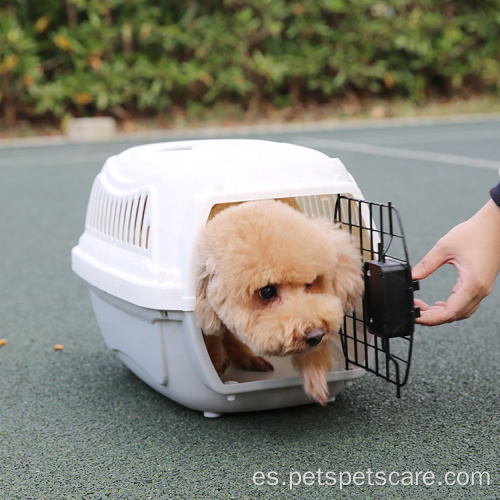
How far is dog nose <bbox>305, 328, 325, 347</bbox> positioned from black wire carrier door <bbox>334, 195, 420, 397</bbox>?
0.48ft

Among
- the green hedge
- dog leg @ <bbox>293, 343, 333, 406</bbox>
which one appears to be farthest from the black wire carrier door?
the green hedge

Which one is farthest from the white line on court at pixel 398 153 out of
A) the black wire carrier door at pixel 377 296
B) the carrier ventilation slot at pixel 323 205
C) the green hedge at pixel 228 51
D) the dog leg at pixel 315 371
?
the dog leg at pixel 315 371

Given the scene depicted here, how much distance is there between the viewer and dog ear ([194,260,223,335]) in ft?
4.36

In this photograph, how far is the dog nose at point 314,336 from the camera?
4.12 feet

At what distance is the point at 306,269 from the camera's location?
1.28m

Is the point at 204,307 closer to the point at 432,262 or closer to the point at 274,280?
the point at 274,280

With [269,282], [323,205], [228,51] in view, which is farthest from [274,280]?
[228,51]

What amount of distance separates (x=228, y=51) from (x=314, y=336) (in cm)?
689

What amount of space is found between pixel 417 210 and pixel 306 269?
242cm

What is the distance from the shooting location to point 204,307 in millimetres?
1333

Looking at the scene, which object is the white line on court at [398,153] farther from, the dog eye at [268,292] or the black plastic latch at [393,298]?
the dog eye at [268,292]

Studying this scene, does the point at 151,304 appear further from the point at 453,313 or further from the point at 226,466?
the point at 453,313

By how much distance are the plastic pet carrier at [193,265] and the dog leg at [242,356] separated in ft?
0.06

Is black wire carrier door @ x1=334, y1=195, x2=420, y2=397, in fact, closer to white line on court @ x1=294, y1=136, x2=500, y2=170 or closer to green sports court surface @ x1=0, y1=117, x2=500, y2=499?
green sports court surface @ x1=0, y1=117, x2=500, y2=499
